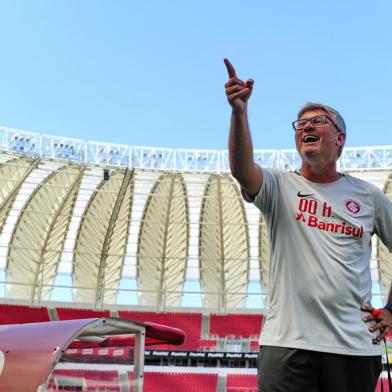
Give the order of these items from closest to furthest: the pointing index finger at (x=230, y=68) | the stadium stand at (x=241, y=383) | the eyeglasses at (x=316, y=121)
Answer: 1. the pointing index finger at (x=230, y=68)
2. the eyeglasses at (x=316, y=121)
3. the stadium stand at (x=241, y=383)

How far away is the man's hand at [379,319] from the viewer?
3209mm

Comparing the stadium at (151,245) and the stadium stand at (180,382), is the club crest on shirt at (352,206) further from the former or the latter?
the stadium stand at (180,382)

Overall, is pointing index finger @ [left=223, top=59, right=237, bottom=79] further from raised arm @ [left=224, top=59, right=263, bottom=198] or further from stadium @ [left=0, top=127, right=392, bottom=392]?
stadium @ [left=0, top=127, right=392, bottom=392]

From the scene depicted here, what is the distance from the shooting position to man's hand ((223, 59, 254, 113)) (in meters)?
3.11

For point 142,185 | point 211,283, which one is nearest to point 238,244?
point 211,283

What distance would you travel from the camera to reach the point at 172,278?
43.1m

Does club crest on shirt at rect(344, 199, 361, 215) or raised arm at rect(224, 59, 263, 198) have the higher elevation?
raised arm at rect(224, 59, 263, 198)

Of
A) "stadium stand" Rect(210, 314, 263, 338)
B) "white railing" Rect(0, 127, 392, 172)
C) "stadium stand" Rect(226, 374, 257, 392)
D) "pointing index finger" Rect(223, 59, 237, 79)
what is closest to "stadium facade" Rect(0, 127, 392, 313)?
"white railing" Rect(0, 127, 392, 172)

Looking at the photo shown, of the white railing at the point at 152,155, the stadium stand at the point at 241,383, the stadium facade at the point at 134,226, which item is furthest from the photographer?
the stadium facade at the point at 134,226

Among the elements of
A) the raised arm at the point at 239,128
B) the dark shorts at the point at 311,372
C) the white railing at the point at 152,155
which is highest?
the white railing at the point at 152,155

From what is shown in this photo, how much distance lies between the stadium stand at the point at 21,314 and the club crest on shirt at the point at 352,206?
40170 millimetres

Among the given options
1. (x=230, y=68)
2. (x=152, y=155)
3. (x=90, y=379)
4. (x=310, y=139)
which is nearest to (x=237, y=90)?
(x=230, y=68)

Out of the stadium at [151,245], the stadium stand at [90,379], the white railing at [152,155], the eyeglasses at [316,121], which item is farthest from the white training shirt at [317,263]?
the white railing at [152,155]

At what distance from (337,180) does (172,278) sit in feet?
131
